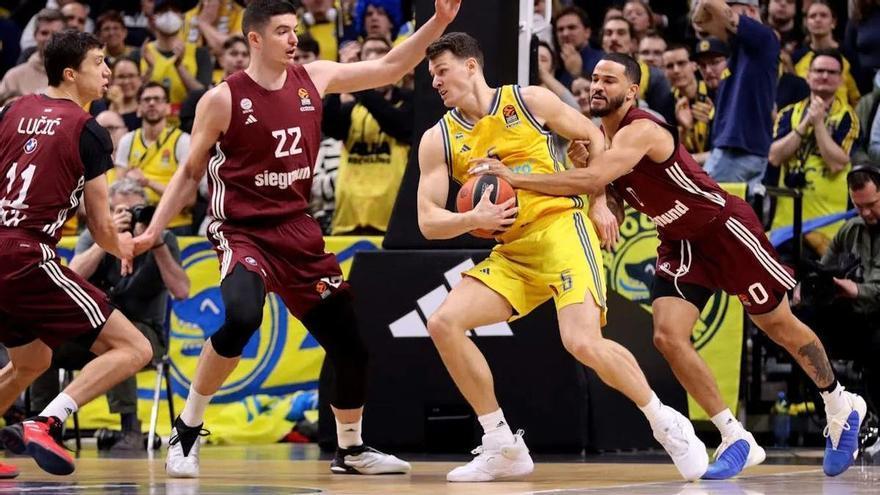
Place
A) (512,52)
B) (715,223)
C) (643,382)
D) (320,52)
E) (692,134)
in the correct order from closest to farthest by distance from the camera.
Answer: (643,382) → (715,223) → (512,52) → (692,134) → (320,52)

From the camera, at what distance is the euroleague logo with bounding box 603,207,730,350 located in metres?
11.8

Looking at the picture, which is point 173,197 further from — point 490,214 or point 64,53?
point 490,214

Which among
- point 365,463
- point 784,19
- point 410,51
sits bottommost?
point 365,463

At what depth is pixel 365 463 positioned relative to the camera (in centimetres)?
888

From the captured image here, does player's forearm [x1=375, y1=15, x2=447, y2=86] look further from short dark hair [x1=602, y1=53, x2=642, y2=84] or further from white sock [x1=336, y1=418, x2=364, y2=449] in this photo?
white sock [x1=336, y1=418, x2=364, y2=449]

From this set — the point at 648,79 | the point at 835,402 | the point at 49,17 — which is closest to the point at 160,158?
the point at 49,17

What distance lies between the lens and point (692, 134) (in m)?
13.5

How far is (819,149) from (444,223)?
550cm

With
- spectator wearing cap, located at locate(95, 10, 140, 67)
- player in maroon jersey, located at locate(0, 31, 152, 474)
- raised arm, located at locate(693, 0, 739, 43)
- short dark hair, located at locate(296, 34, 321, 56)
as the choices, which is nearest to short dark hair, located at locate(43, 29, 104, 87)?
player in maroon jersey, located at locate(0, 31, 152, 474)

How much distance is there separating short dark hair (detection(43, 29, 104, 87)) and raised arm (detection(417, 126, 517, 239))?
1.92 meters

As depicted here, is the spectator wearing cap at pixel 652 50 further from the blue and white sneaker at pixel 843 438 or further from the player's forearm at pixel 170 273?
the blue and white sneaker at pixel 843 438

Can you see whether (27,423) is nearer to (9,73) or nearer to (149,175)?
(149,175)

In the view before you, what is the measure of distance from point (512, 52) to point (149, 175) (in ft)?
16.4

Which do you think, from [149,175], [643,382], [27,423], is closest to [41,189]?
[27,423]
